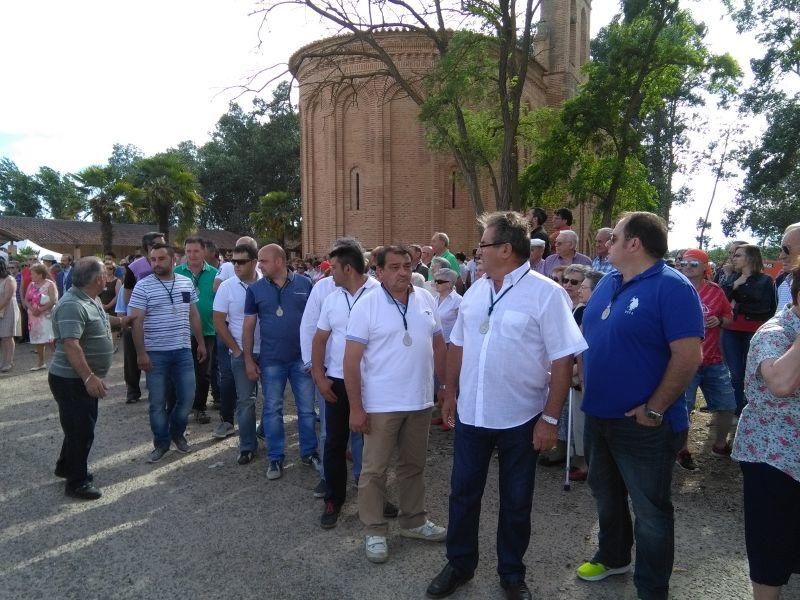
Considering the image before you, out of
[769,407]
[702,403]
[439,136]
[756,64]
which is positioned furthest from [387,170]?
[769,407]

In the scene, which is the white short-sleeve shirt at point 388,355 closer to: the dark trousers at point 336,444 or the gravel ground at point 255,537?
the dark trousers at point 336,444

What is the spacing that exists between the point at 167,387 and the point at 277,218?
31.2m

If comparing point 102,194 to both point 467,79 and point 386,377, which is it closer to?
point 467,79

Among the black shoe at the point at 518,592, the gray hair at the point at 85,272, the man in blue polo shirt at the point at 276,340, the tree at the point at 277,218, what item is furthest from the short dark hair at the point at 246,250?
the tree at the point at 277,218

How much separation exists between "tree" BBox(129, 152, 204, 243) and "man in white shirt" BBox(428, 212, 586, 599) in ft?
94.5

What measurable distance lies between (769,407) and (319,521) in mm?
3011

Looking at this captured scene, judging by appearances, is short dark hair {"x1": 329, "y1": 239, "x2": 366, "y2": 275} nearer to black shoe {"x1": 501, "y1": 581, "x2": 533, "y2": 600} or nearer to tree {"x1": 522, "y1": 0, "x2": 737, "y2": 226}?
black shoe {"x1": 501, "y1": 581, "x2": 533, "y2": 600}

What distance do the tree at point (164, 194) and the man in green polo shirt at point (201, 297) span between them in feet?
78.9

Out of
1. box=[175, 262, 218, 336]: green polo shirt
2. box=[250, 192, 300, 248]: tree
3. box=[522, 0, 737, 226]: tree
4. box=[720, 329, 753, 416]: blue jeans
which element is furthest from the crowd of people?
box=[250, 192, 300, 248]: tree

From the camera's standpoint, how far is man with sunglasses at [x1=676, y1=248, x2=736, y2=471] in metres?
5.52

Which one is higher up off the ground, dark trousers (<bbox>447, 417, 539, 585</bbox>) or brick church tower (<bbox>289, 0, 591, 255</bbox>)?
brick church tower (<bbox>289, 0, 591, 255</bbox>)

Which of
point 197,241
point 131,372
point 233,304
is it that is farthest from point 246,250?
point 131,372

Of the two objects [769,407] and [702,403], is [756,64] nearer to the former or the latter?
[702,403]

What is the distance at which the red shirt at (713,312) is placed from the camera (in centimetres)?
559
